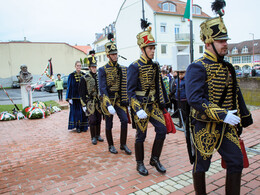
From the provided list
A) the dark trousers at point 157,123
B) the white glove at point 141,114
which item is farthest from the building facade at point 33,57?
the white glove at point 141,114

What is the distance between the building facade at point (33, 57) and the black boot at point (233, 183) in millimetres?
35993

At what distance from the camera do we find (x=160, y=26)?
36.0 meters

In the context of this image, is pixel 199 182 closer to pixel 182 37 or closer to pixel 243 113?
pixel 243 113

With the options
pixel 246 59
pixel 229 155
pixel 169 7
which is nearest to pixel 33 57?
pixel 169 7

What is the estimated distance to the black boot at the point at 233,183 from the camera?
251 cm

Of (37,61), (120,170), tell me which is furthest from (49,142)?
(37,61)

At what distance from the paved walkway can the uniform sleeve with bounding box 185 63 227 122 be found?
1316 millimetres

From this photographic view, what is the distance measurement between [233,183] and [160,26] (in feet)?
117

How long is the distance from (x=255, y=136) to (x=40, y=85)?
2501 cm

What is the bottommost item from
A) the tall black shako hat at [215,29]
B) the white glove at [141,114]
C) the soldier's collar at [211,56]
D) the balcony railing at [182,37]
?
the white glove at [141,114]

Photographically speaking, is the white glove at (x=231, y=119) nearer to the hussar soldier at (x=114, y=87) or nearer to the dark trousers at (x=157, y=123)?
the dark trousers at (x=157, y=123)

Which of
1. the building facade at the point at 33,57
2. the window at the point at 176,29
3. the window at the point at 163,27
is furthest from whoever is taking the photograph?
the window at the point at 176,29

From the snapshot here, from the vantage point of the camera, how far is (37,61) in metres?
35.6

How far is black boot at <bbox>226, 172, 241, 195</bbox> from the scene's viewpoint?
2.51 m
